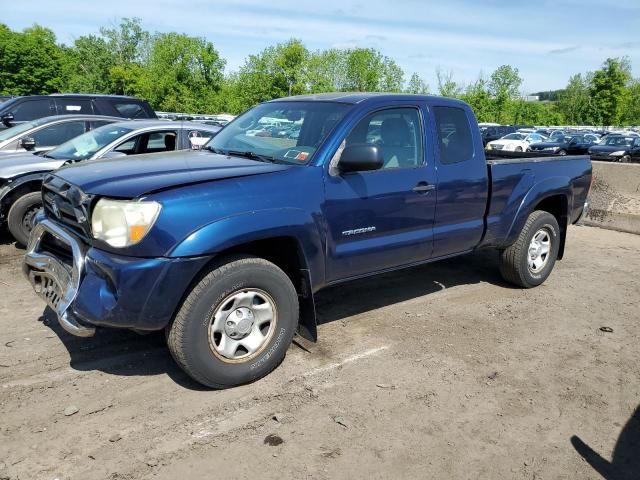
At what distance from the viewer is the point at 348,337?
178 inches

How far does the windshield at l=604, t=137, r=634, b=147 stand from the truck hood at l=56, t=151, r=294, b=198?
88.3 ft

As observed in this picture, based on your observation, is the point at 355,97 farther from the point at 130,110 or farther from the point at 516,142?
the point at 516,142

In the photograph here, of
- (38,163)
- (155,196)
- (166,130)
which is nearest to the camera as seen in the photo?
(155,196)

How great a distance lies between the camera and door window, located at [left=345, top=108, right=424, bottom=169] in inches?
167

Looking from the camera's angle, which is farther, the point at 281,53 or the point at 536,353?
the point at 281,53

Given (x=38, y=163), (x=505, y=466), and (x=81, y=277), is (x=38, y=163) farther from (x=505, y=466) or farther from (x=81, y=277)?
(x=505, y=466)

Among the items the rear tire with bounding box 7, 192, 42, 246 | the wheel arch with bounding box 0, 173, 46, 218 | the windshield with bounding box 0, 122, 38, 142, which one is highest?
the windshield with bounding box 0, 122, 38, 142

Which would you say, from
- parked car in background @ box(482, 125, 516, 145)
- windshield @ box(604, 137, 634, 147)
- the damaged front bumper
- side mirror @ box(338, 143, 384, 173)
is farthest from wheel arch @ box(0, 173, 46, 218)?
parked car in background @ box(482, 125, 516, 145)

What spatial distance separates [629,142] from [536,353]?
2613 centimetres

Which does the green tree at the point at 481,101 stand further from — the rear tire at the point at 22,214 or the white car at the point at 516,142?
the rear tire at the point at 22,214

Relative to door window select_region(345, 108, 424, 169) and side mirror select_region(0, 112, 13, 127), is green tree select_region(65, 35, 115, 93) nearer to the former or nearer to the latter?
side mirror select_region(0, 112, 13, 127)

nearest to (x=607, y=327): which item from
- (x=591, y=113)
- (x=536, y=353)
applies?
(x=536, y=353)

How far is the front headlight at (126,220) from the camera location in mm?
3131

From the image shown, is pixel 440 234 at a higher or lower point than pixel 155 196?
lower
